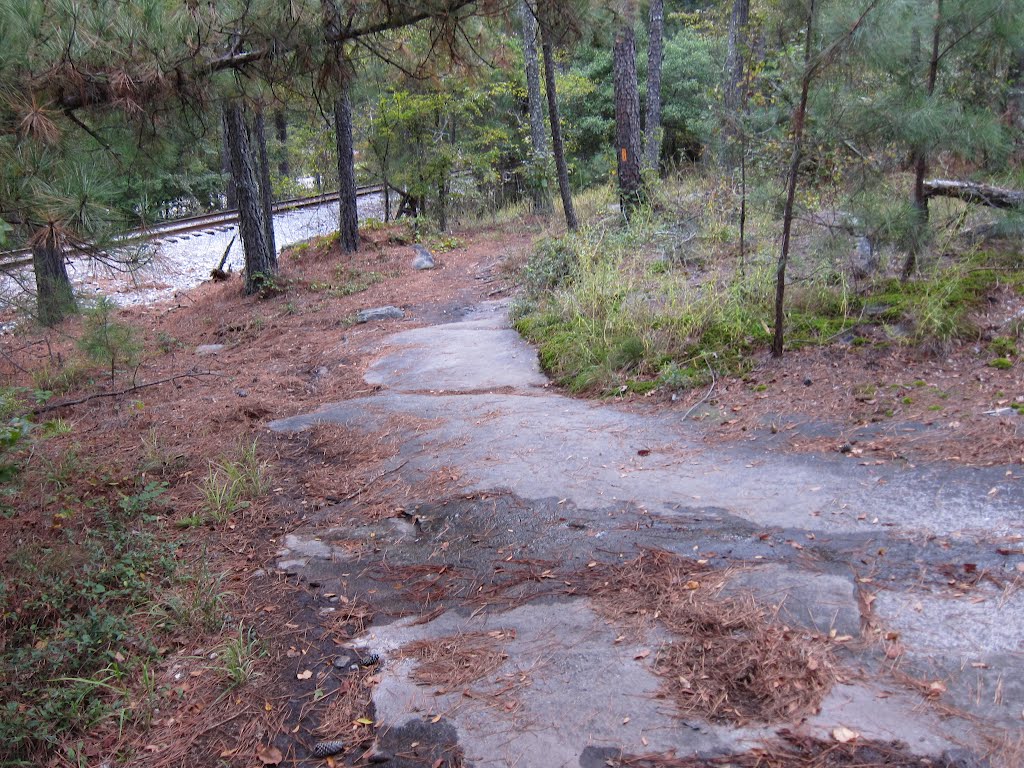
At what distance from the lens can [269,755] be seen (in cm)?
300

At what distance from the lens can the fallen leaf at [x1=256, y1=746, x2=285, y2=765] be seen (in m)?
2.97

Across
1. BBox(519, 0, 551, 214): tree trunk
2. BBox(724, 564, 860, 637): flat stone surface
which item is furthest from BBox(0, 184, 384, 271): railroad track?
BBox(724, 564, 860, 637): flat stone surface

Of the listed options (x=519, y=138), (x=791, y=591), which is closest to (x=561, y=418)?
(x=791, y=591)

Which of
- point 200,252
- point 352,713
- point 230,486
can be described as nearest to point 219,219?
point 200,252

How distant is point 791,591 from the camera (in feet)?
11.3

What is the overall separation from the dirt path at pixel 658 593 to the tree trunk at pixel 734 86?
2842mm

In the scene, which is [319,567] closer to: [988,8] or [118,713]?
[118,713]

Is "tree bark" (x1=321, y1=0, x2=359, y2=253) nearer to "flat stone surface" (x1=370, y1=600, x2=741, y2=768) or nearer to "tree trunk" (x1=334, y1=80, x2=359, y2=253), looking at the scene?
"tree trunk" (x1=334, y1=80, x2=359, y2=253)

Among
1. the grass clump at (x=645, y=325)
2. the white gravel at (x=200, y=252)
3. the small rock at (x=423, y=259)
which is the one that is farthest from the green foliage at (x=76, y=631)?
the small rock at (x=423, y=259)

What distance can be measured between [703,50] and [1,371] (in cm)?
2223

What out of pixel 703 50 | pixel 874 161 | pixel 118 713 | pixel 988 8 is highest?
pixel 703 50

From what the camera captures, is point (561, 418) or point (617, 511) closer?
point (617, 511)

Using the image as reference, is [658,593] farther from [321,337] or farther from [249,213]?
[249,213]

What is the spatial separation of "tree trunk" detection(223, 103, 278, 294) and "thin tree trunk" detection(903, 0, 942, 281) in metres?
10.2
